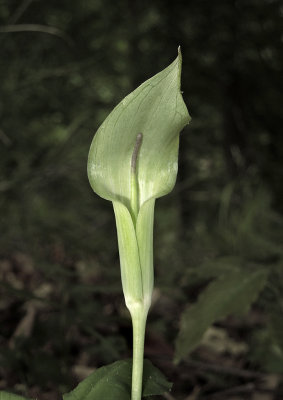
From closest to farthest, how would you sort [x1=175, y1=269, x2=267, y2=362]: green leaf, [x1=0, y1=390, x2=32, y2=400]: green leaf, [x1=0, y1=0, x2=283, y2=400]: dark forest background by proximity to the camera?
1. [x1=0, y1=390, x2=32, y2=400]: green leaf
2. [x1=175, y1=269, x2=267, y2=362]: green leaf
3. [x1=0, y1=0, x2=283, y2=400]: dark forest background

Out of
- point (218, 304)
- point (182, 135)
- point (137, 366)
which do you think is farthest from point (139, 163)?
point (182, 135)

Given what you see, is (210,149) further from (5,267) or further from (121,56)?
(5,267)

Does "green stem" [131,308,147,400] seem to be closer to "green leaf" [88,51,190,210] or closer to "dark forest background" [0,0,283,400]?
"green leaf" [88,51,190,210]

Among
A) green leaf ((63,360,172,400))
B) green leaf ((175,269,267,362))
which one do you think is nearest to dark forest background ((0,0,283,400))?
green leaf ((175,269,267,362))

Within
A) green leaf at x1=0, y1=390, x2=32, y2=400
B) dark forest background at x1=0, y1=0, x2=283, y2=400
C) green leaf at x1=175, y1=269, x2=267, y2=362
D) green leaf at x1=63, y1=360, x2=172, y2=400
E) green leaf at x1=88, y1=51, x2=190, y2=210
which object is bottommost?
green leaf at x1=0, y1=390, x2=32, y2=400

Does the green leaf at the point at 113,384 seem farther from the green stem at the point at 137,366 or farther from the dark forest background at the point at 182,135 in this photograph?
the dark forest background at the point at 182,135
